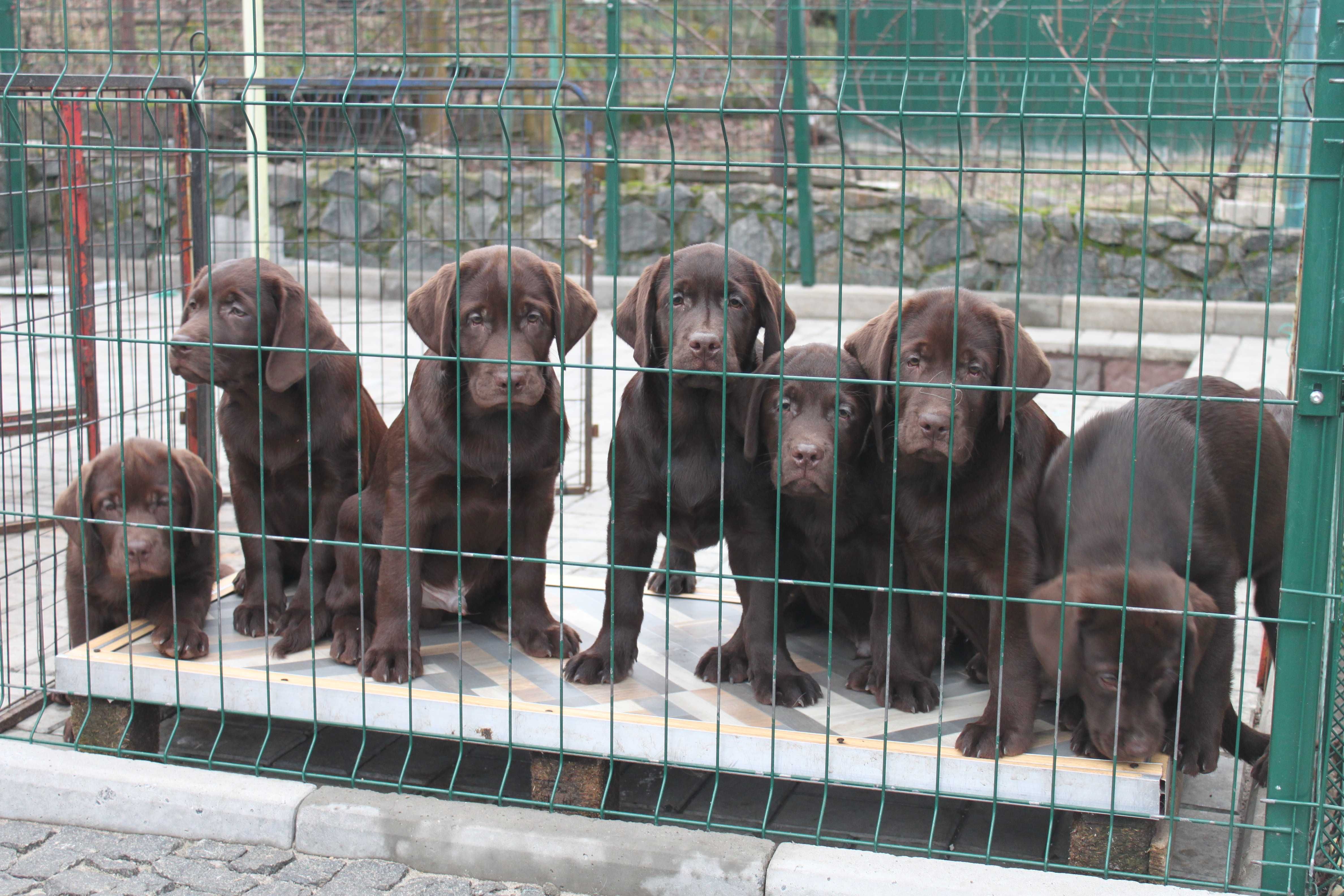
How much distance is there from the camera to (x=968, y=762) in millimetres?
3500

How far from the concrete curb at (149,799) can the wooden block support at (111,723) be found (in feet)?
0.53

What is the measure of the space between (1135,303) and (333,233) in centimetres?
853

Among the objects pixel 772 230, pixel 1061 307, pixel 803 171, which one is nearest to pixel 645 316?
pixel 1061 307

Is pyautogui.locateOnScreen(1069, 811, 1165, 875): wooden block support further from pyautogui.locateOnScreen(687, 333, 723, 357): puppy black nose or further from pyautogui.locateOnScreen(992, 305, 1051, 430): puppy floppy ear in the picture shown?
pyautogui.locateOnScreen(687, 333, 723, 357): puppy black nose

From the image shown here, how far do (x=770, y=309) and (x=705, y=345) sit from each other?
358 mm

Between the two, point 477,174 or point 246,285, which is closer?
point 246,285

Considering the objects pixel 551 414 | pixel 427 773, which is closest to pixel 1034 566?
pixel 551 414

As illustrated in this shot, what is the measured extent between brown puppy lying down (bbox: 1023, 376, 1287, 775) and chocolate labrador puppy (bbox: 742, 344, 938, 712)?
0.47m

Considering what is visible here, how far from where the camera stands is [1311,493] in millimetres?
3145

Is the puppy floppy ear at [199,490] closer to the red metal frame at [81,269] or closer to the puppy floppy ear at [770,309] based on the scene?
the red metal frame at [81,269]

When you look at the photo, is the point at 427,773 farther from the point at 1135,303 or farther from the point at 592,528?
the point at 1135,303

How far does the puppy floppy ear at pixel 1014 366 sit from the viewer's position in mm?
3539

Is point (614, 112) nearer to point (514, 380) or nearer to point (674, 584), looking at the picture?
point (514, 380)

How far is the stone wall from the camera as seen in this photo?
13.0 meters
